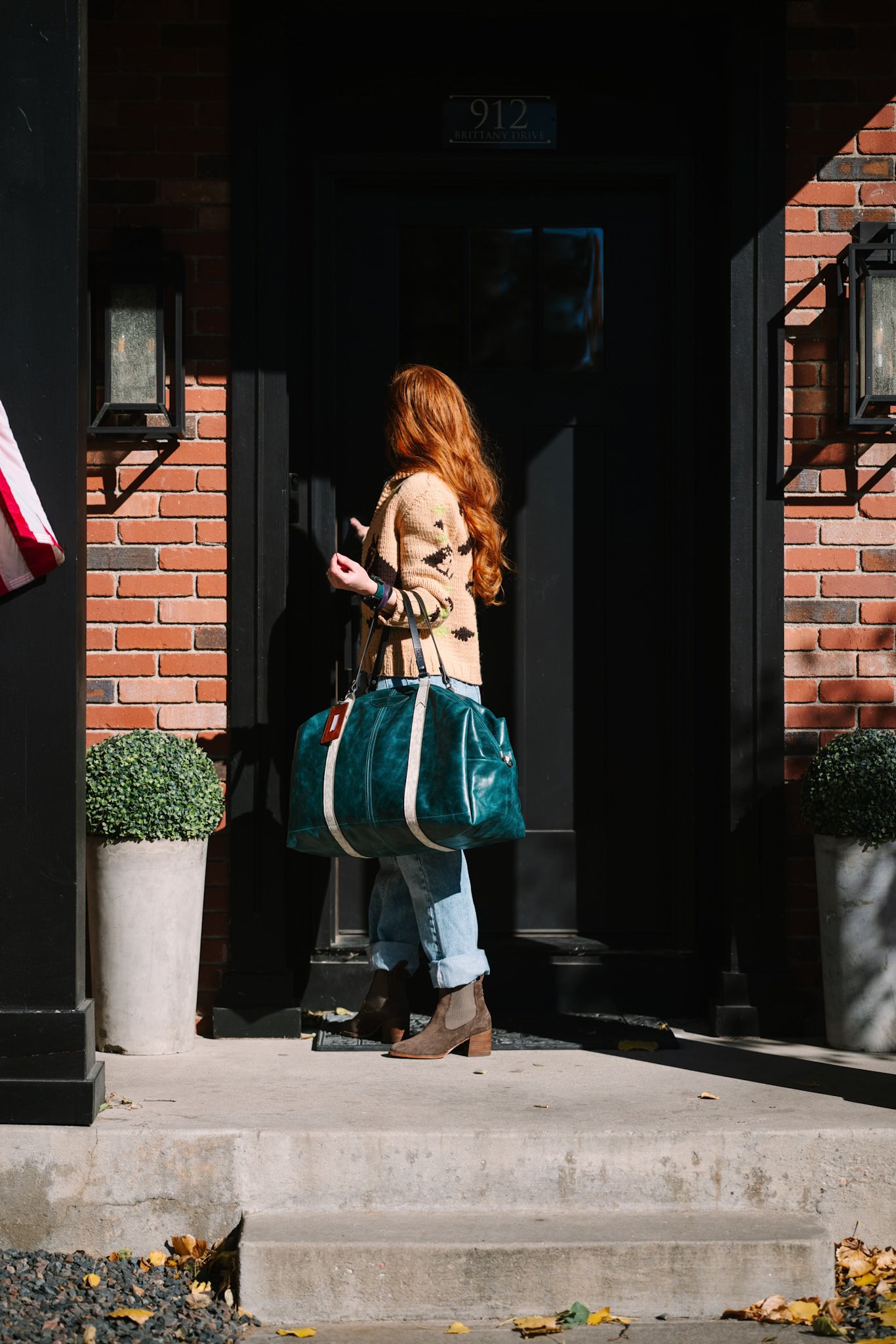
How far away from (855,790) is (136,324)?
2.60 metres

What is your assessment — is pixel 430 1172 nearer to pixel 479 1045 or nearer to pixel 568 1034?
pixel 479 1045

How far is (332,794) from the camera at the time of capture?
349 cm

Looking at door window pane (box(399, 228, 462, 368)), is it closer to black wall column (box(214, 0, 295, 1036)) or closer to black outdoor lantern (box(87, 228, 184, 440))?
black wall column (box(214, 0, 295, 1036))

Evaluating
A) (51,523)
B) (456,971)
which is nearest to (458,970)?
(456,971)

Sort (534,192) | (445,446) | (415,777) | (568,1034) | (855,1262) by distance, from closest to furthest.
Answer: (855,1262) < (415,777) < (445,446) < (568,1034) < (534,192)

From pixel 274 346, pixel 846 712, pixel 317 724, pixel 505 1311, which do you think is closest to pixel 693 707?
pixel 846 712

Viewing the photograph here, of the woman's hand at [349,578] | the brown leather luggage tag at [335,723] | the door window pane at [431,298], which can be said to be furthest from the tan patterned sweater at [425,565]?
the door window pane at [431,298]

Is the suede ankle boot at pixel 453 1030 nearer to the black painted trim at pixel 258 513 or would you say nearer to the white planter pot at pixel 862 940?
the black painted trim at pixel 258 513

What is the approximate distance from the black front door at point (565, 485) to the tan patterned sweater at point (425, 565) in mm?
591

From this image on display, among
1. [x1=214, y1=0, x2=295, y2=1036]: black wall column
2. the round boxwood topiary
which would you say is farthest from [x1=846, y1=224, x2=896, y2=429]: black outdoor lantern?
the round boxwood topiary

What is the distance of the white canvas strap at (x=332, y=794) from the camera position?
348 cm

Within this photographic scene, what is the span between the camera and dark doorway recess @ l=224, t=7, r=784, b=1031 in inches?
163

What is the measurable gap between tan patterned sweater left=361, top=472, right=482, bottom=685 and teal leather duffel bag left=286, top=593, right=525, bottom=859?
0.09 meters

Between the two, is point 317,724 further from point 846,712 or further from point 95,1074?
point 846,712
